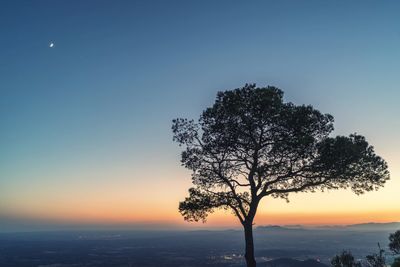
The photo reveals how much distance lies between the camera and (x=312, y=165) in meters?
21.9

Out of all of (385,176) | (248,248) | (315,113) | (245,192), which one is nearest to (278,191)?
(245,192)

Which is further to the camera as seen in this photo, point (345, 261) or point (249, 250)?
point (345, 261)

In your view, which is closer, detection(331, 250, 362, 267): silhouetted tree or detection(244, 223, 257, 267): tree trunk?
detection(244, 223, 257, 267): tree trunk

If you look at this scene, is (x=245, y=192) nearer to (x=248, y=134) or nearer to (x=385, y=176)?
(x=248, y=134)

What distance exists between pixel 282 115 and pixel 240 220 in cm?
739

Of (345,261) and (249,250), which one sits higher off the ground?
(249,250)

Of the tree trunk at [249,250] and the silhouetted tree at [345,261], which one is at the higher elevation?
the tree trunk at [249,250]

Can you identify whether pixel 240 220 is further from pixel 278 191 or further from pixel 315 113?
pixel 315 113

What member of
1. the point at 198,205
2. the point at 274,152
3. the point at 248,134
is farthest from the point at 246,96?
the point at 198,205

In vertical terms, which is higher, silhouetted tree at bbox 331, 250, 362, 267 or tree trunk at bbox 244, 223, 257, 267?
tree trunk at bbox 244, 223, 257, 267

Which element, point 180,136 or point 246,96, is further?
point 180,136

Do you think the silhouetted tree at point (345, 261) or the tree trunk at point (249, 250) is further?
the silhouetted tree at point (345, 261)

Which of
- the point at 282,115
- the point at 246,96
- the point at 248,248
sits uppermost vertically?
the point at 246,96

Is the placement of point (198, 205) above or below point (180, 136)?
below
